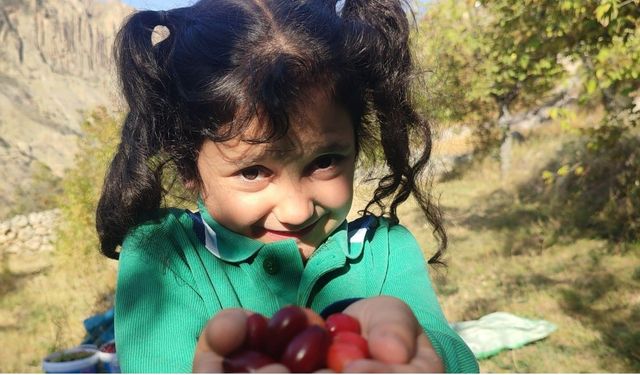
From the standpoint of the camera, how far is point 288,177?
5.09ft

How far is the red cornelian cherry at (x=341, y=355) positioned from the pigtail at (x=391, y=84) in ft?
3.33

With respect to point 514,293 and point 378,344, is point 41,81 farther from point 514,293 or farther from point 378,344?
point 378,344

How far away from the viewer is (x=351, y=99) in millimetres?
1754

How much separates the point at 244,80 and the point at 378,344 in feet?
2.82

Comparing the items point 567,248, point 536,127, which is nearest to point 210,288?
point 567,248

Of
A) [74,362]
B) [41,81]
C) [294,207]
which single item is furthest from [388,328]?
[41,81]

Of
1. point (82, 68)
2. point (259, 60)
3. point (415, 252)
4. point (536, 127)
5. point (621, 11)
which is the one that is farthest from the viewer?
point (82, 68)

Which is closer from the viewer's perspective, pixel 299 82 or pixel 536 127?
pixel 299 82

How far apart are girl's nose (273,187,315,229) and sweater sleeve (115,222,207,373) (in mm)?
299

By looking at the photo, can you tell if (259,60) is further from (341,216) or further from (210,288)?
(210,288)

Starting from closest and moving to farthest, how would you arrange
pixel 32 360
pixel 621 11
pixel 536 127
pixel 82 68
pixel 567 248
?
1. pixel 621 11
2. pixel 32 360
3. pixel 567 248
4. pixel 536 127
5. pixel 82 68

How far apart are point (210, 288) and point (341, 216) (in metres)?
0.39

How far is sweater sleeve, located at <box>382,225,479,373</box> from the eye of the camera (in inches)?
61.4

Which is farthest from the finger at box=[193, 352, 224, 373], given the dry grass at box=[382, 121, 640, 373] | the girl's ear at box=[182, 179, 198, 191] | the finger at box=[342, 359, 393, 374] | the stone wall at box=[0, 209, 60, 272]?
the stone wall at box=[0, 209, 60, 272]
